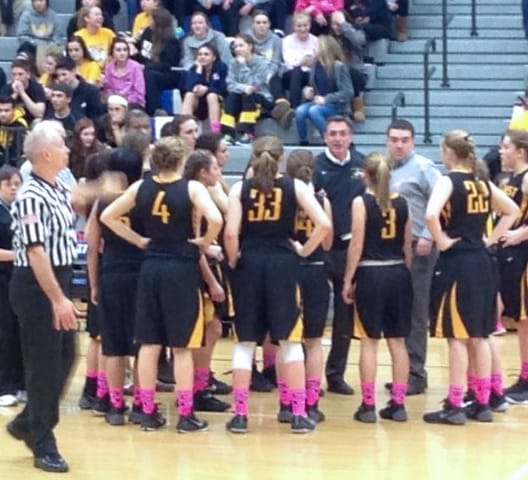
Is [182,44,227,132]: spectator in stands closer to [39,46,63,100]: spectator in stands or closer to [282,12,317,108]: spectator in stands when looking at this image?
[282,12,317,108]: spectator in stands

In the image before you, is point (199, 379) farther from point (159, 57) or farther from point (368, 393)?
point (159, 57)

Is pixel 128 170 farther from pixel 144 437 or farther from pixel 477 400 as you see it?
pixel 477 400

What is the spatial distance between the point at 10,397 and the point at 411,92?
25.5 ft

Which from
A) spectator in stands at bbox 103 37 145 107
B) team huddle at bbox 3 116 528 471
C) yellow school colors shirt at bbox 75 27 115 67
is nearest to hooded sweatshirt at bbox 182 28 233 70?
spectator in stands at bbox 103 37 145 107

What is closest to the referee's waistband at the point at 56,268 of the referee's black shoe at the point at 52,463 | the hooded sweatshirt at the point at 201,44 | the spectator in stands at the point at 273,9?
the referee's black shoe at the point at 52,463

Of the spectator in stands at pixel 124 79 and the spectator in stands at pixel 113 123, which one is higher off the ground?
the spectator in stands at pixel 124 79

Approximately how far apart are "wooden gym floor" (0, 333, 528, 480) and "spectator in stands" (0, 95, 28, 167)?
4.58m

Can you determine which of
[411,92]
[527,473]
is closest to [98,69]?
[411,92]

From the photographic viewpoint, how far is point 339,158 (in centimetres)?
1002

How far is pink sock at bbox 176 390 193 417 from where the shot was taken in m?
8.87

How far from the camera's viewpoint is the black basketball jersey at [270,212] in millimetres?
8875

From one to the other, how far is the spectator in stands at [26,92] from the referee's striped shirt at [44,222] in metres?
6.75

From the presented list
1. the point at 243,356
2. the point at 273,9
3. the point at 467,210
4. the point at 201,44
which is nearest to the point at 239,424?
the point at 243,356

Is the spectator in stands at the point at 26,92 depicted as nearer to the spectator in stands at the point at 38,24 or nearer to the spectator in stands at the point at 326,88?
the spectator in stands at the point at 38,24
